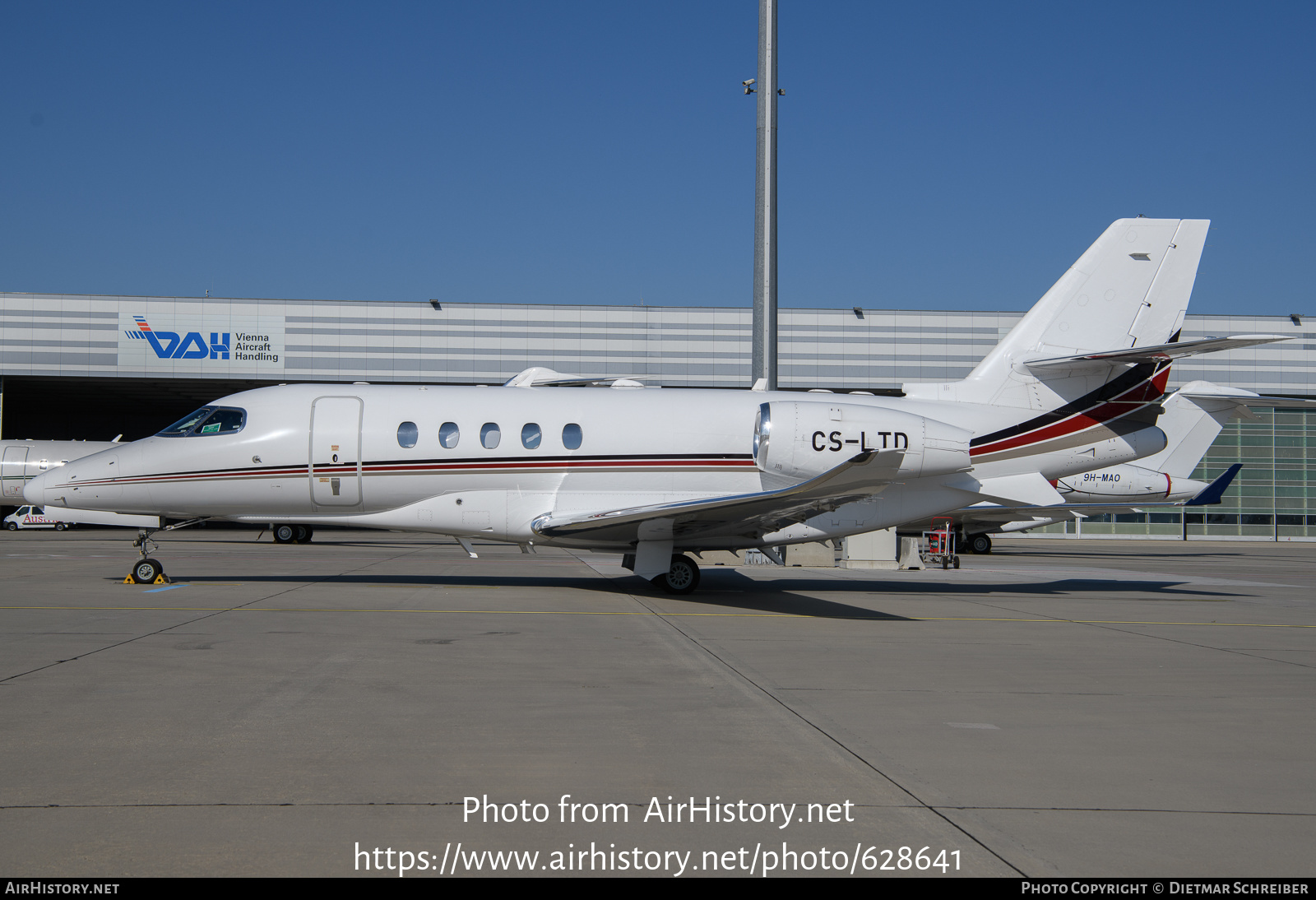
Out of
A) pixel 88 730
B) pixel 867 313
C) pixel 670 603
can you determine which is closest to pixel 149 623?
pixel 88 730

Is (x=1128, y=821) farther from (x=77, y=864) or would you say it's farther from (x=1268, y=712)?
(x=77, y=864)

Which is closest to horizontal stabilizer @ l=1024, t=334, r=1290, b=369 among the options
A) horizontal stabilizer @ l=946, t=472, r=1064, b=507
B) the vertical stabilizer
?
horizontal stabilizer @ l=946, t=472, r=1064, b=507

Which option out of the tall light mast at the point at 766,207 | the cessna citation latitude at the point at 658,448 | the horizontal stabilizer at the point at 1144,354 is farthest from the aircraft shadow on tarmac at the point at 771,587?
the tall light mast at the point at 766,207

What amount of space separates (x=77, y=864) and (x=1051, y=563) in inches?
1116

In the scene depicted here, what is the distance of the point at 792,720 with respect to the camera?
6.46 metres

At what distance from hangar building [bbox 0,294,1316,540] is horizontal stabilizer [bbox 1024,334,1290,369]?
95.5 feet

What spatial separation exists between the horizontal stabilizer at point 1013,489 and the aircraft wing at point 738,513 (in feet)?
9.08

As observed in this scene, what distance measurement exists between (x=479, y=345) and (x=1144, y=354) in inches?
1350

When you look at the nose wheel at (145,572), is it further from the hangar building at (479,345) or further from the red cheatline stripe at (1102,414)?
the hangar building at (479,345)

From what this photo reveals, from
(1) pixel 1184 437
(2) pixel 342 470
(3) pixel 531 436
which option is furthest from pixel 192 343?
(1) pixel 1184 437

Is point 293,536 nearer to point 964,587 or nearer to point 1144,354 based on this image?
point 964,587

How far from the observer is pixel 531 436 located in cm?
1527

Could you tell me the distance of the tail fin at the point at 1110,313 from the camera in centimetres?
1609

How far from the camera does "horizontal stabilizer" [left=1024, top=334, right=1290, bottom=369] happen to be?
1273 centimetres
